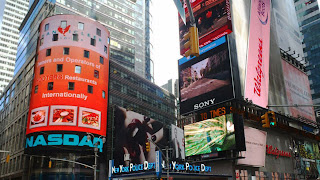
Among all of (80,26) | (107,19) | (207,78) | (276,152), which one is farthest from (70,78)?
(276,152)

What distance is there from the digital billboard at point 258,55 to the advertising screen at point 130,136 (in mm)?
26826

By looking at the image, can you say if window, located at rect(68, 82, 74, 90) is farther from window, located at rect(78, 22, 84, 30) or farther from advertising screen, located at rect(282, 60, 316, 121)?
advertising screen, located at rect(282, 60, 316, 121)

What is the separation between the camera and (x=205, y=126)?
2180 inches

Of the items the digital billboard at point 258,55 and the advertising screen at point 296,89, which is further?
the advertising screen at point 296,89

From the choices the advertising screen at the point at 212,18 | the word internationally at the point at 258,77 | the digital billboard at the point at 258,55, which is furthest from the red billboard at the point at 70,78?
the word internationally at the point at 258,77

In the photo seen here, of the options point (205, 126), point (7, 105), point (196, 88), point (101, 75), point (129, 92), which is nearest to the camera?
point (205, 126)

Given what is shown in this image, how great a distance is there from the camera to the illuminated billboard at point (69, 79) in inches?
2279

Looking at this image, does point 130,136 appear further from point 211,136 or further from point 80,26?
point 80,26

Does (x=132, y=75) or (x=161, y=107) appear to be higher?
(x=132, y=75)

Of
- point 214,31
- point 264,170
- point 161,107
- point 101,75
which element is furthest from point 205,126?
point 161,107

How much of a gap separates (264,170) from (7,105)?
7358cm

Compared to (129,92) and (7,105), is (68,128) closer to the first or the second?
(129,92)

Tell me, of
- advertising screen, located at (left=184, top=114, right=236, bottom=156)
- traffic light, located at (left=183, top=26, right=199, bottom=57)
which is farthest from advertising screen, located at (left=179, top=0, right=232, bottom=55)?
traffic light, located at (left=183, top=26, right=199, bottom=57)

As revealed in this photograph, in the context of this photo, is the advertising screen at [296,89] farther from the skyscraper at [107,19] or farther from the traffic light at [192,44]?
the traffic light at [192,44]
